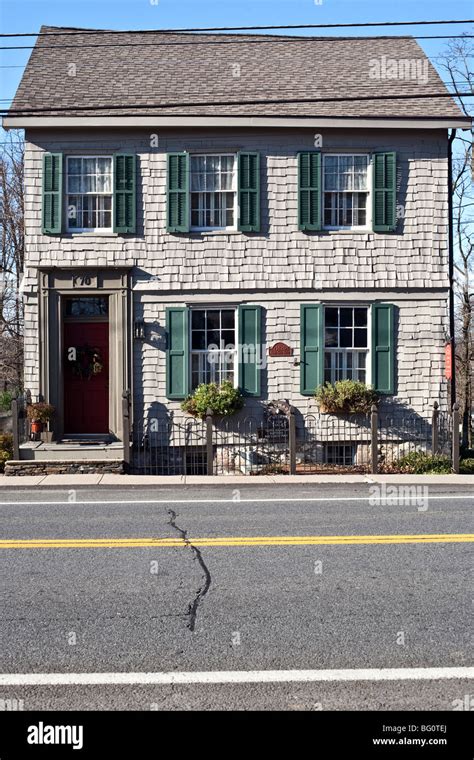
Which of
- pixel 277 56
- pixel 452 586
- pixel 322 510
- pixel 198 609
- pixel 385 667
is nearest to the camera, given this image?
pixel 385 667

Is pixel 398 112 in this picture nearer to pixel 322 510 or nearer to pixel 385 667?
pixel 322 510

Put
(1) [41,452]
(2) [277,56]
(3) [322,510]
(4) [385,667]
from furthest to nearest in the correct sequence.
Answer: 1. (2) [277,56]
2. (1) [41,452]
3. (3) [322,510]
4. (4) [385,667]

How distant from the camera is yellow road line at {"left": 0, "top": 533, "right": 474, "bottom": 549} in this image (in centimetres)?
808

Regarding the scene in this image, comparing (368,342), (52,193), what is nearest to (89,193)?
(52,193)

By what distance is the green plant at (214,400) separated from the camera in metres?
15.8

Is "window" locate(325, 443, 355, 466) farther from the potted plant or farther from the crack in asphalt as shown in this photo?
the crack in asphalt

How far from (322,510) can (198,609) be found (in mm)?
4485

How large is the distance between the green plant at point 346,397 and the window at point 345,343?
0.40 meters

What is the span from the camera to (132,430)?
15.9 metres

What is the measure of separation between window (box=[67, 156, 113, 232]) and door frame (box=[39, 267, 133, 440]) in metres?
1.03

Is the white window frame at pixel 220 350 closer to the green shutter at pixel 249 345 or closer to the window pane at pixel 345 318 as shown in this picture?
the green shutter at pixel 249 345

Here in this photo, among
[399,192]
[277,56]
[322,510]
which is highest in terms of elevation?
[277,56]

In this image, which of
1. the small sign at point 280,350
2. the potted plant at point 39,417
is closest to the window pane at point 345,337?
the small sign at point 280,350

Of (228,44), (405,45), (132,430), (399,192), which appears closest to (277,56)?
(228,44)
